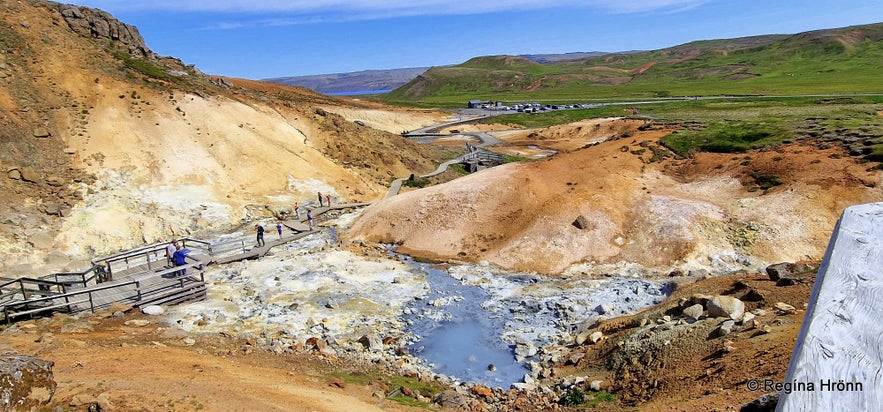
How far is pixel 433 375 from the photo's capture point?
18828 mm

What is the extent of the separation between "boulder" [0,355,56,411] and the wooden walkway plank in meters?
12.5

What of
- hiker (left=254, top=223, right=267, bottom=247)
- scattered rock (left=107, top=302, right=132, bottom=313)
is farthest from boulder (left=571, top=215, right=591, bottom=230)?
scattered rock (left=107, top=302, right=132, bottom=313)

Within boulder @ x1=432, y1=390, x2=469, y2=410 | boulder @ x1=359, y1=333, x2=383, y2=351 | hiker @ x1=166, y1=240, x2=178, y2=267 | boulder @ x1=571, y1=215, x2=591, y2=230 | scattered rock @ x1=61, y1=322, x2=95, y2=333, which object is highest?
→ hiker @ x1=166, y1=240, x2=178, y2=267

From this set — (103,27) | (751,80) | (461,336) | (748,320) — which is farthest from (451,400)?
(751,80)

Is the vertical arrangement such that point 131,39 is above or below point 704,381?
above

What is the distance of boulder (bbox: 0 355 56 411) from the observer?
10344mm

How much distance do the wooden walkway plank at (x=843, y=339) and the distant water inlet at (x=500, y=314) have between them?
1513 cm

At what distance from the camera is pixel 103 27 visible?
4997cm

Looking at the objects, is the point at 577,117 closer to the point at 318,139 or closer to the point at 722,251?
the point at 318,139

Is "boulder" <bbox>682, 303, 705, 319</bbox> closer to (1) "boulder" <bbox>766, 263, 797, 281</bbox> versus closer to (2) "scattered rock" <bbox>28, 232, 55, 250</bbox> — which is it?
(1) "boulder" <bbox>766, 263, 797, 281</bbox>

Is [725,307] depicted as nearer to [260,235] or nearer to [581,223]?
[581,223]

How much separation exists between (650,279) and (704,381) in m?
13.3

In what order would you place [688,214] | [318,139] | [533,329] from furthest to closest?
[318,139], [688,214], [533,329]

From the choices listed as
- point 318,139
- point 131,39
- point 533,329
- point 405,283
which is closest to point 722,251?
point 533,329
